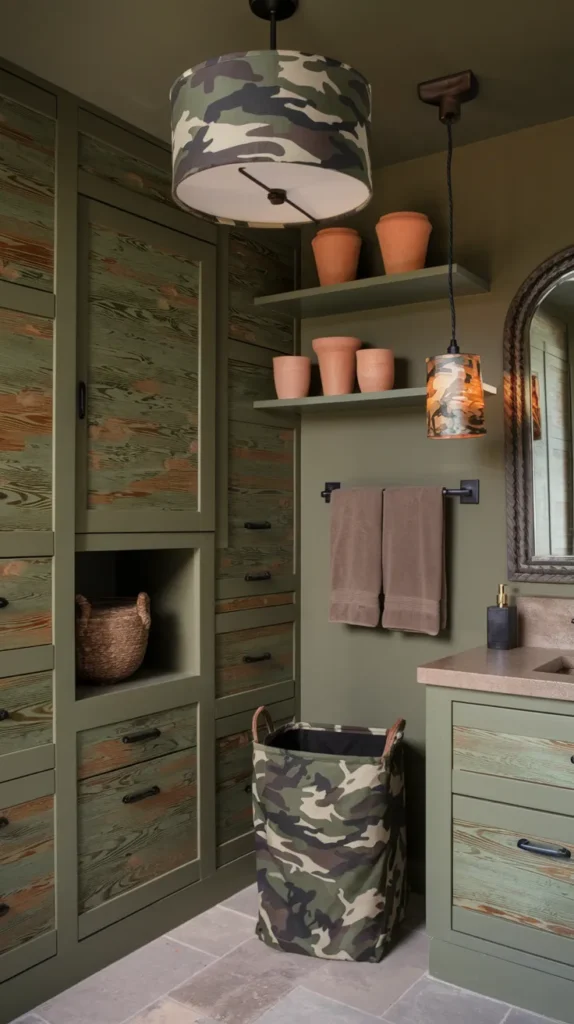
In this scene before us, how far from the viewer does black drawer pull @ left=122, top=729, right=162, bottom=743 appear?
8.05ft

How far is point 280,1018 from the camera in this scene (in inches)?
84.6

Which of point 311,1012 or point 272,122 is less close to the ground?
point 272,122

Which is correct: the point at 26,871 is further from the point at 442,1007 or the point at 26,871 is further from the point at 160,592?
the point at 442,1007

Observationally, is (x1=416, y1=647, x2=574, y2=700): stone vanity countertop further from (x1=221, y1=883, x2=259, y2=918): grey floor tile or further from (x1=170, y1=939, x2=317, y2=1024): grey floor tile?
(x1=221, y1=883, x2=259, y2=918): grey floor tile

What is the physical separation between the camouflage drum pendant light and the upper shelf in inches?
38.3

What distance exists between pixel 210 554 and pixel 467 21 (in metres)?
1.63

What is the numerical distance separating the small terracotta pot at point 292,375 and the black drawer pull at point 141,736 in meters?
1.19

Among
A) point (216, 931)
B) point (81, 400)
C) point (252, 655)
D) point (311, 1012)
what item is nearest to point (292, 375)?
point (81, 400)

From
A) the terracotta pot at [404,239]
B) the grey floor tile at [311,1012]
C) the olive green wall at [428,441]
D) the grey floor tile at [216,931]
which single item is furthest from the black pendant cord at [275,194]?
the grey floor tile at [216,931]

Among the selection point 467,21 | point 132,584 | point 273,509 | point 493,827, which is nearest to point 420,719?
point 493,827

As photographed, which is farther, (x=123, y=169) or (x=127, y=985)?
(x=123, y=169)

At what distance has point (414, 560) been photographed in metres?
2.75

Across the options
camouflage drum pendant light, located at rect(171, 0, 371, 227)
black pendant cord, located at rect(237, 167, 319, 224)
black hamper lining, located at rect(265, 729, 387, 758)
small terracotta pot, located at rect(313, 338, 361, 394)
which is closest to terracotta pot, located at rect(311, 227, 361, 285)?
small terracotta pot, located at rect(313, 338, 361, 394)

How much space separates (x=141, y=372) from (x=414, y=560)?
3.40 feet
